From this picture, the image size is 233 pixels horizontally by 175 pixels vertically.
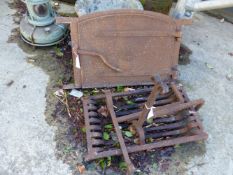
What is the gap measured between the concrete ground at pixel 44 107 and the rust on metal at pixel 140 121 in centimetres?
17

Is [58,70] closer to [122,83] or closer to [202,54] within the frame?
[122,83]

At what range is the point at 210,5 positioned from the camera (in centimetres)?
288

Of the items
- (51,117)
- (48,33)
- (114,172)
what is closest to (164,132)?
(114,172)

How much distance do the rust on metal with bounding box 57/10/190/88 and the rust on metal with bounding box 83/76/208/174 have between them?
0.21 metres

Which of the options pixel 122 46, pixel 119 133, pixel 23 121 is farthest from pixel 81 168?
pixel 122 46

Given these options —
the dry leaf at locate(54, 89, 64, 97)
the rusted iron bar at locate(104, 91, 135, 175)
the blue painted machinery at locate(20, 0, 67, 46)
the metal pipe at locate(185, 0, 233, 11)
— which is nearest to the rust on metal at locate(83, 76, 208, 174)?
the rusted iron bar at locate(104, 91, 135, 175)

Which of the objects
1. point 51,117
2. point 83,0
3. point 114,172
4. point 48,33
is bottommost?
point 114,172

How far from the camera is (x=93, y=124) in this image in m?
2.84

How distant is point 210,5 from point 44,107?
1848 millimetres

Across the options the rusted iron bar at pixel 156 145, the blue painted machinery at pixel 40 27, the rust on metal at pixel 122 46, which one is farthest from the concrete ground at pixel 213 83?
the blue painted machinery at pixel 40 27

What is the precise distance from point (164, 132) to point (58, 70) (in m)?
1.33

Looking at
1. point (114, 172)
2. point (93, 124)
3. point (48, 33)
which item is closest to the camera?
point (114, 172)

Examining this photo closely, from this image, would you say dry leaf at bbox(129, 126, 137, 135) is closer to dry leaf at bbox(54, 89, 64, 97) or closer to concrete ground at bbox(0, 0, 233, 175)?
concrete ground at bbox(0, 0, 233, 175)

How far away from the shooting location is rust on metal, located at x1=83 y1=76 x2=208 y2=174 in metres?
2.64
